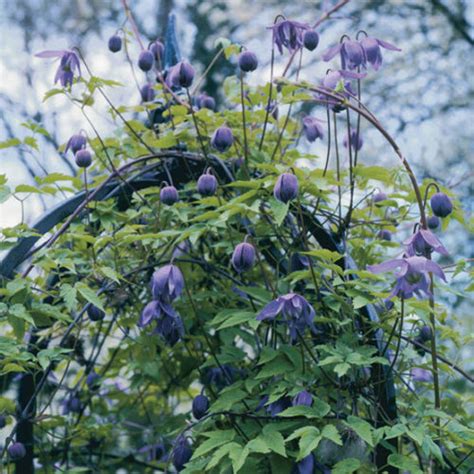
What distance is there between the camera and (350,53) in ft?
4.38

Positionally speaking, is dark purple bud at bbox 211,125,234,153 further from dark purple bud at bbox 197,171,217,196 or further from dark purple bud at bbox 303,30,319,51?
dark purple bud at bbox 303,30,319,51

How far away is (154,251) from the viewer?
5.08ft

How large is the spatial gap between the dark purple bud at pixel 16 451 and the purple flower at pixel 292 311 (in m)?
0.56

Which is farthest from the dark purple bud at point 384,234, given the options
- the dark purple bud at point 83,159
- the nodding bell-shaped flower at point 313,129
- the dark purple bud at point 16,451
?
the dark purple bud at point 16,451

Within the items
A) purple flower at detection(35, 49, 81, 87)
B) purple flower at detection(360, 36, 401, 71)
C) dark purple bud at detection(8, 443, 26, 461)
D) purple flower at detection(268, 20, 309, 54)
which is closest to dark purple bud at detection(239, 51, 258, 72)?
purple flower at detection(268, 20, 309, 54)

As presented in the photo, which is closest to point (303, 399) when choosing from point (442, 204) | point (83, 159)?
A: point (442, 204)

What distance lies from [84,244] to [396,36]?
4401 mm

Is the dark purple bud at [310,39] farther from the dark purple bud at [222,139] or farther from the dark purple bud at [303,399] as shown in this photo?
the dark purple bud at [303,399]

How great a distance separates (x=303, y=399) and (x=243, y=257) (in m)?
0.24

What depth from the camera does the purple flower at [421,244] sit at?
45.1 inches

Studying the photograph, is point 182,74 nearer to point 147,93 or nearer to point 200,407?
point 147,93

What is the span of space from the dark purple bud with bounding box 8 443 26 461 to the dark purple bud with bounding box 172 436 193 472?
0.29 meters

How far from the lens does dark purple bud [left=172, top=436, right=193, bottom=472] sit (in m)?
1.38

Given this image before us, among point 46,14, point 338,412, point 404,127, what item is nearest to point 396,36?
point 404,127
